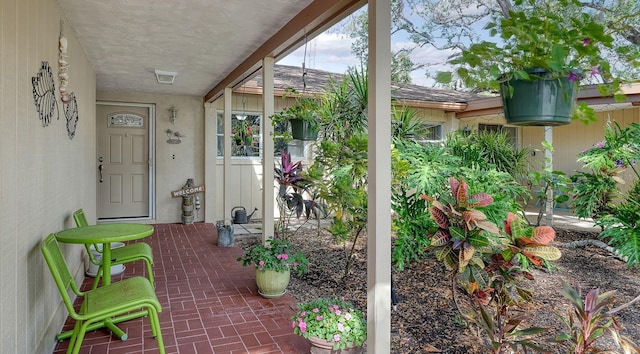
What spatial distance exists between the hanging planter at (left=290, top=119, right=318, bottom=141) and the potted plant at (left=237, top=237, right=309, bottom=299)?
3.41 ft

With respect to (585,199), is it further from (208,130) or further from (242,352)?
(208,130)

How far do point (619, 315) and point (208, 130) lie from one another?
645 centimetres

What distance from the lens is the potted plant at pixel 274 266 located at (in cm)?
351

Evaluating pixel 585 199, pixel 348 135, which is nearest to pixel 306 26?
pixel 348 135

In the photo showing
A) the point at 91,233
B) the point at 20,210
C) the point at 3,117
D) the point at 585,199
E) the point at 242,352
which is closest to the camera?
the point at 3,117

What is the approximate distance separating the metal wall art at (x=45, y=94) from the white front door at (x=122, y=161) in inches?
174

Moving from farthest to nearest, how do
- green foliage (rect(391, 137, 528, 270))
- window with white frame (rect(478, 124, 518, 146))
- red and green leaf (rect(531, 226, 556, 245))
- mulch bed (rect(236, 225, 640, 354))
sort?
window with white frame (rect(478, 124, 518, 146))
green foliage (rect(391, 137, 528, 270))
mulch bed (rect(236, 225, 640, 354))
red and green leaf (rect(531, 226, 556, 245))

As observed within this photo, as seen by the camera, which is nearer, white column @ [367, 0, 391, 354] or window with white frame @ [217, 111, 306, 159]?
white column @ [367, 0, 391, 354]

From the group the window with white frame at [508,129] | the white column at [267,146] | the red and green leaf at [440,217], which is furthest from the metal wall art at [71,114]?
the window with white frame at [508,129]

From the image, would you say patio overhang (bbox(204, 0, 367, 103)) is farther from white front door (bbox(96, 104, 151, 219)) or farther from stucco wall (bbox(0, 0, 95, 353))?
white front door (bbox(96, 104, 151, 219))

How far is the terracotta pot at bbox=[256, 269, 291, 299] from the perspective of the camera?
351 cm

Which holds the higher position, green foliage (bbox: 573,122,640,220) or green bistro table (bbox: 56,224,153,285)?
green foliage (bbox: 573,122,640,220)

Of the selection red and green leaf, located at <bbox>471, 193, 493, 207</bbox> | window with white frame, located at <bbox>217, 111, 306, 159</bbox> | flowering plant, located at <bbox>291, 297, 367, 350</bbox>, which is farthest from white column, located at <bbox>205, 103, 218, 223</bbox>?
red and green leaf, located at <bbox>471, 193, 493, 207</bbox>

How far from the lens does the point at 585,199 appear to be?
214 inches
